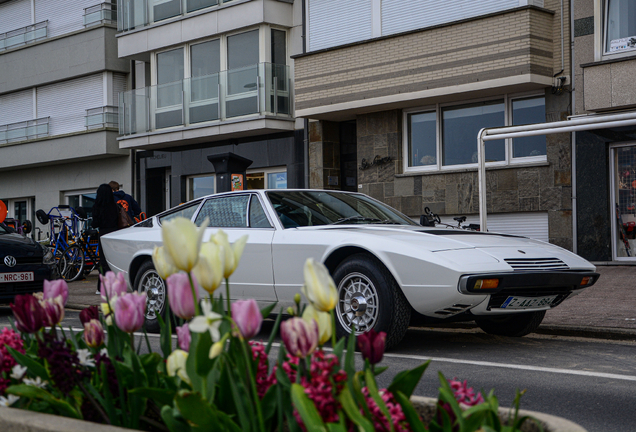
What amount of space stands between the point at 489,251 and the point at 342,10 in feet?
46.2

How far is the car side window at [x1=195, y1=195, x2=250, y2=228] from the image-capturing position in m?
7.73

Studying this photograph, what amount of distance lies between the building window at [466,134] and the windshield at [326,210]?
31.2 feet

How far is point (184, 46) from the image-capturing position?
76.4 feet

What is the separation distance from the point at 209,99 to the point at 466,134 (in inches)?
294

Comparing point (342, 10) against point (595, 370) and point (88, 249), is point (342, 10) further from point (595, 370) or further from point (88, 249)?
point (595, 370)

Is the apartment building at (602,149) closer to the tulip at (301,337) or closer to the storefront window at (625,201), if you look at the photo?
the storefront window at (625,201)

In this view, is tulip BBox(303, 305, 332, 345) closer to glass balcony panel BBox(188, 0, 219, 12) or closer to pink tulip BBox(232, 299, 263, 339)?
pink tulip BBox(232, 299, 263, 339)

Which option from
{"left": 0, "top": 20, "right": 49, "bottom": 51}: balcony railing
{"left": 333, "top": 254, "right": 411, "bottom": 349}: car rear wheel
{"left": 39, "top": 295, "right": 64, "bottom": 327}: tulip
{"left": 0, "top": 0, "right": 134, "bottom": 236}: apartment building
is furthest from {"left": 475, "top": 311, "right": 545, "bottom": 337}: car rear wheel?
{"left": 0, "top": 20, "right": 49, "bottom": 51}: balcony railing

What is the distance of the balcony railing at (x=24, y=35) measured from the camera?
91.0ft

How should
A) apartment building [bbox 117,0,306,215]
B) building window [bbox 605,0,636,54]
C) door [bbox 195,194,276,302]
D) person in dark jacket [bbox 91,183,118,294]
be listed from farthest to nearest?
apartment building [bbox 117,0,306,215] → building window [bbox 605,0,636,54] → person in dark jacket [bbox 91,183,118,294] → door [bbox 195,194,276,302]

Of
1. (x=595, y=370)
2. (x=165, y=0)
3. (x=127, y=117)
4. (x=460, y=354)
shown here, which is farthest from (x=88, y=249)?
(x=595, y=370)

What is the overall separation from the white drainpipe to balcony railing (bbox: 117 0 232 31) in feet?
33.0

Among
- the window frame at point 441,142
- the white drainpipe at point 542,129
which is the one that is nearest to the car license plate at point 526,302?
the white drainpipe at point 542,129

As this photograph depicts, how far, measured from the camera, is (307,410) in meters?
1.77
